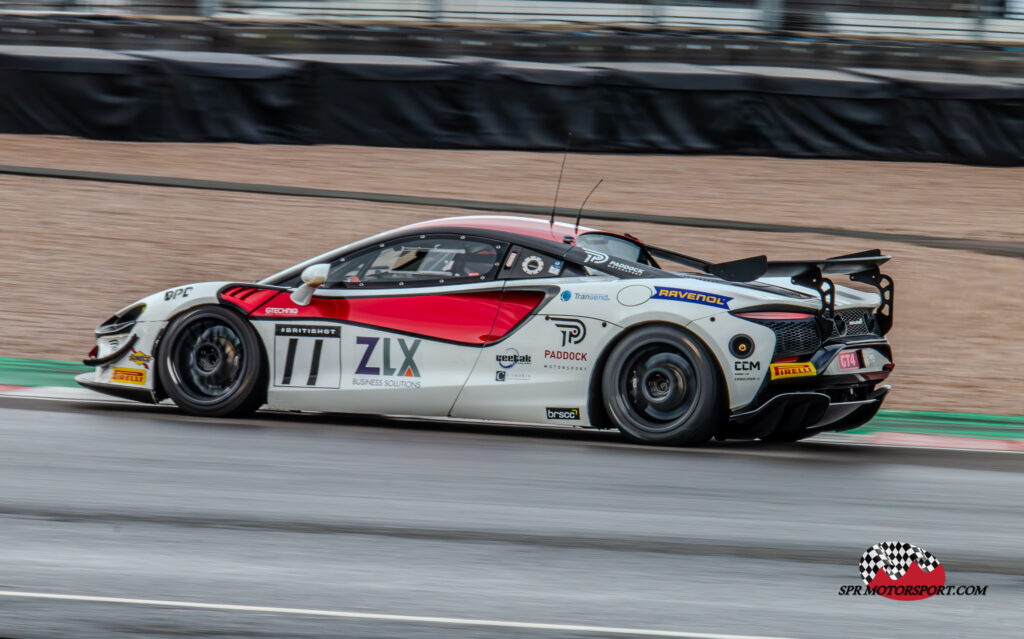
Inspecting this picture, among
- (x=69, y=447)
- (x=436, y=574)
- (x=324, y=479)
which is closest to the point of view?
(x=436, y=574)

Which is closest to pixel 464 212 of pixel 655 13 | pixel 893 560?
pixel 655 13

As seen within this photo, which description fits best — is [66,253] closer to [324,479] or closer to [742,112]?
[324,479]

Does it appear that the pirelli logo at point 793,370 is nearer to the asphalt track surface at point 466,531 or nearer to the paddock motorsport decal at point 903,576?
the asphalt track surface at point 466,531

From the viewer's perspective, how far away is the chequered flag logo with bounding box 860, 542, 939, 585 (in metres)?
5.25

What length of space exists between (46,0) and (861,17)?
48.0ft

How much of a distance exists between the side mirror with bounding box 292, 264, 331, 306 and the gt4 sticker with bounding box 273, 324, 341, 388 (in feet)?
0.51

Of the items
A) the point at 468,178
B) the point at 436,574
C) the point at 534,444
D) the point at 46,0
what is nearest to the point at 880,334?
the point at 534,444

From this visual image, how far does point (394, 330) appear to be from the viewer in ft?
24.8

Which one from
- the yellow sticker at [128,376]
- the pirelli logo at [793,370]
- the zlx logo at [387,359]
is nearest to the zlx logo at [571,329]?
the zlx logo at [387,359]

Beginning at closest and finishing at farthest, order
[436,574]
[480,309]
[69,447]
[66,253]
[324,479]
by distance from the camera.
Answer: [436,574]
[324,479]
[69,447]
[480,309]
[66,253]

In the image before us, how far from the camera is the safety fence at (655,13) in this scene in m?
23.7

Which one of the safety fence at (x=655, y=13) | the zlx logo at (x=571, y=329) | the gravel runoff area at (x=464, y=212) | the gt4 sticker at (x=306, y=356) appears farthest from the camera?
the safety fence at (x=655, y=13)

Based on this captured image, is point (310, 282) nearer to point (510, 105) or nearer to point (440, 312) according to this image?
point (440, 312)

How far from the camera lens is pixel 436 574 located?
5039mm
